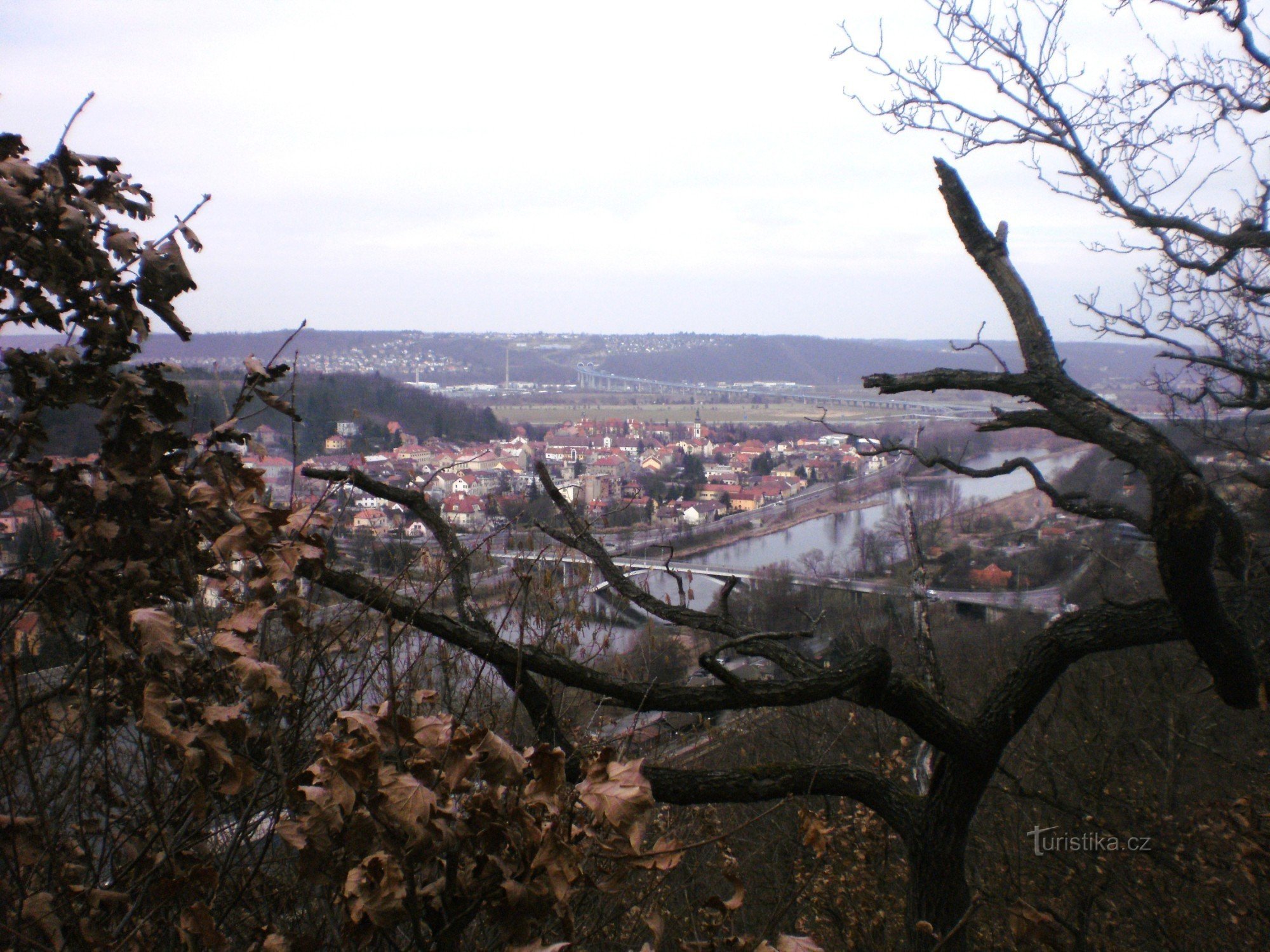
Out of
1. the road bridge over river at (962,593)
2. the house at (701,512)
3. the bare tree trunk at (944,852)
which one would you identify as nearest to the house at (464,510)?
the bare tree trunk at (944,852)

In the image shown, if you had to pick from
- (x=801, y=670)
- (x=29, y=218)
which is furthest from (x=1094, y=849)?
(x=29, y=218)

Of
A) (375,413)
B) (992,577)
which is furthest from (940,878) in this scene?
(992,577)

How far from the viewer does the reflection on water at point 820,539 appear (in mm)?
12688

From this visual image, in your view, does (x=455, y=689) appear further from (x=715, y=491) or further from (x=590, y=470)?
(x=715, y=491)

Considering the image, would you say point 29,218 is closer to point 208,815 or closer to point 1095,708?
point 208,815

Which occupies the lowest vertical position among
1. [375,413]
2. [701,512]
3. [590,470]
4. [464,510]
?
[701,512]

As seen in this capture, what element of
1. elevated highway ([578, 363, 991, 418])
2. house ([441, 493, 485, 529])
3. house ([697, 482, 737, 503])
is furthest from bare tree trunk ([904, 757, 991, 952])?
elevated highway ([578, 363, 991, 418])

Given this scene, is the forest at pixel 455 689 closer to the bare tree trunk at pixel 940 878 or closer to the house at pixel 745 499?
the bare tree trunk at pixel 940 878

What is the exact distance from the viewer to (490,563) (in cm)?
433

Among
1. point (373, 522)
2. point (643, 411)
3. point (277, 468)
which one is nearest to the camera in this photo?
point (277, 468)

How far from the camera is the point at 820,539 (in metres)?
15.3

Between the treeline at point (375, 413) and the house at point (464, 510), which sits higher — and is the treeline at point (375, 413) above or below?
above

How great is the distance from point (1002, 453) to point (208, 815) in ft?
46.4

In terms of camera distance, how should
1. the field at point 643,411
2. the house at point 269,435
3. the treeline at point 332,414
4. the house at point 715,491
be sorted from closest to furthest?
the treeline at point 332,414
the house at point 269,435
the house at point 715,491
the field at point 643,411
